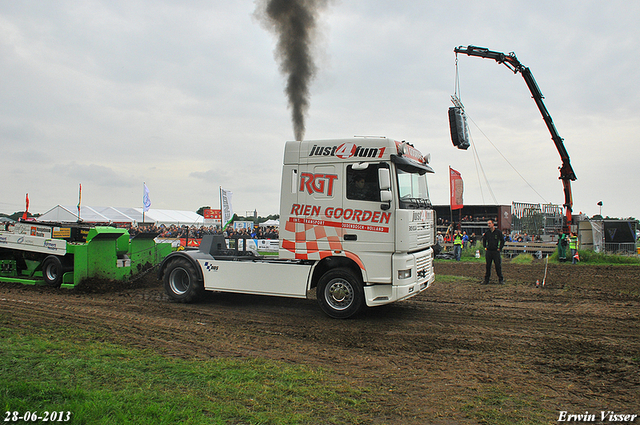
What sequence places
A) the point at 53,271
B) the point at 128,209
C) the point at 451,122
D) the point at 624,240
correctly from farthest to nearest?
the point at 128,209, the point at 624,240, the point at 451,122, the point at 53,271

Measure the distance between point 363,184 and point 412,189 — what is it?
0.98m

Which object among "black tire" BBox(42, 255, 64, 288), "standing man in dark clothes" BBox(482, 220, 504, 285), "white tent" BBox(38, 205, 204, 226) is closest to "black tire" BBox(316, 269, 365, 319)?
"standing man in dark clothes" BBox(482, 220, 504, 285)

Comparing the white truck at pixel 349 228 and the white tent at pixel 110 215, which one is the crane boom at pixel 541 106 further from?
the white tent at pixel 110 215

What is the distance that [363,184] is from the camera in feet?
22.9

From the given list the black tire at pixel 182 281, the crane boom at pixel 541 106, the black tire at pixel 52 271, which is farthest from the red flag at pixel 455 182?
the black tire at pixel 52 271

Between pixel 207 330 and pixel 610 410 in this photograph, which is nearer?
pixel 610 410

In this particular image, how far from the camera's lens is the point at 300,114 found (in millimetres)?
10586

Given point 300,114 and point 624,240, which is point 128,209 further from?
point 624,240

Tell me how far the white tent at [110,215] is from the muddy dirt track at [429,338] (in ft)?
77.1

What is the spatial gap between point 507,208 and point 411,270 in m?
21.9

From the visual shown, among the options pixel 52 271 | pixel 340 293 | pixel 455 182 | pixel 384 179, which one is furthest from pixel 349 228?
pixel 455 182

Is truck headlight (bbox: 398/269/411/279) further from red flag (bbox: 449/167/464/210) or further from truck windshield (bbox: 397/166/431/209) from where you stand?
red flag (bbox: 449/167/464/210)

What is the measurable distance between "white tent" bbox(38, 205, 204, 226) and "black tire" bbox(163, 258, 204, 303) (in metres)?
25.1

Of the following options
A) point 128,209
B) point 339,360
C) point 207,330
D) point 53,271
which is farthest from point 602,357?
point 128,209
